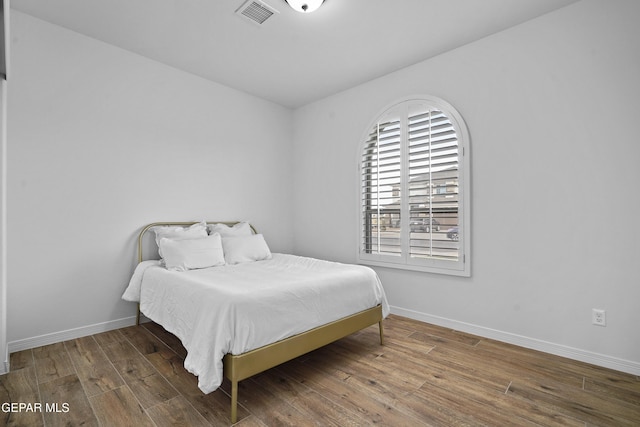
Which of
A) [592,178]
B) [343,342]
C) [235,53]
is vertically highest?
[235,53]

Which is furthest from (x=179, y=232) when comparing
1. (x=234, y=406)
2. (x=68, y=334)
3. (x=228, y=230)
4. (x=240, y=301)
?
(x=234, y=406)

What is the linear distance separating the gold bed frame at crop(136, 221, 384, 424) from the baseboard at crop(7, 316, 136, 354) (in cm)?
184

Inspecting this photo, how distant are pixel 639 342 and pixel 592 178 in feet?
3.98

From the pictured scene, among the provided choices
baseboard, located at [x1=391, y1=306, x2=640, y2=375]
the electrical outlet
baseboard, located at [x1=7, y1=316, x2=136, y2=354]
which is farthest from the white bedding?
the electrical outlet

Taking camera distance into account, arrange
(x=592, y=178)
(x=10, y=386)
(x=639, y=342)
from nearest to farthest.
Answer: (x=10, y=386) < (x=639, y=342) < (x=592, y=178)

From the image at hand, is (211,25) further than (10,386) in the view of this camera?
Yes

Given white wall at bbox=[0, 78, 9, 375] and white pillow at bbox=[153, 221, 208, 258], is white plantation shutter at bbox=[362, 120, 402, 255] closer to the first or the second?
white pillow at bbox=[153, 221, 208, 258]

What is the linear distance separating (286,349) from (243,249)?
1.58m

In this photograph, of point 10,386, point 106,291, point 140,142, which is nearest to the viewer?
point 10,386

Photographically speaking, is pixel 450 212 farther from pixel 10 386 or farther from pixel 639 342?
pixel 10 386

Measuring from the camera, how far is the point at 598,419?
1792mm

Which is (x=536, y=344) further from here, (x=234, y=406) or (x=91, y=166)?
(x=91, y=166)

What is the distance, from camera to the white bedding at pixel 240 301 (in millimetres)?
1849

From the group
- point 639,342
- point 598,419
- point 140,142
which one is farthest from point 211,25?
point 639,342
